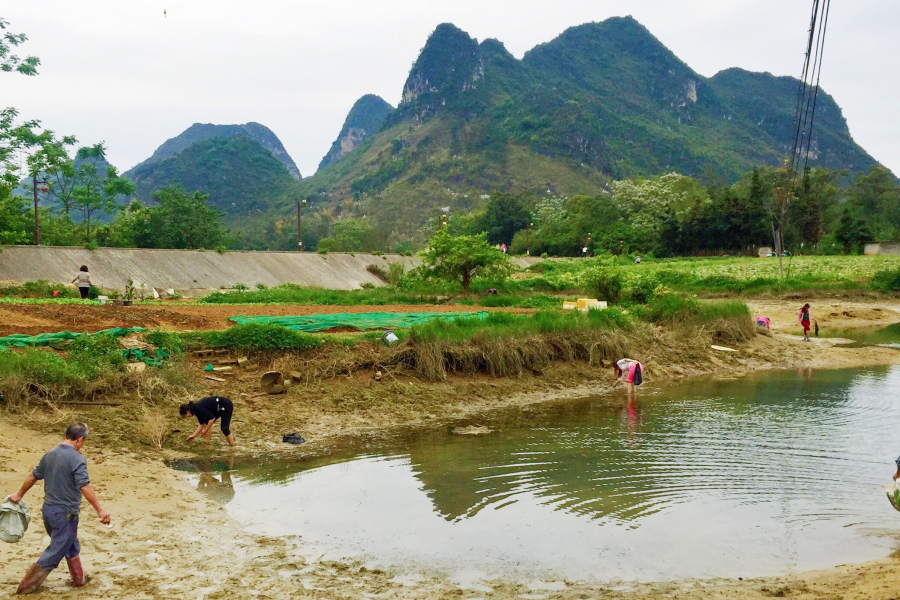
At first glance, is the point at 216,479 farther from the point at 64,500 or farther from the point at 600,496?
the point at 600,496

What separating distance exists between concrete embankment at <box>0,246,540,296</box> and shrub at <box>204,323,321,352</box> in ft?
56.8

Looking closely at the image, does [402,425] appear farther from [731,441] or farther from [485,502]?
[731,441]

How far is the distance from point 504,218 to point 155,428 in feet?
245

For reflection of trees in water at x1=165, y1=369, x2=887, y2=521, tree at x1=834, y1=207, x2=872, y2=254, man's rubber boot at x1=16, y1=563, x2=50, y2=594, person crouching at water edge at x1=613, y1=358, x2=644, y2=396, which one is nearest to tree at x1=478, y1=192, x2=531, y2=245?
tree at x1=834, y1=207, x2=872, y2=254

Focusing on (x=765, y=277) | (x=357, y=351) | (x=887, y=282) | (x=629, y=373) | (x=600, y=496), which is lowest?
(x=600, y=496)

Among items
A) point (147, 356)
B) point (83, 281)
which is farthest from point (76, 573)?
point (83, 281)

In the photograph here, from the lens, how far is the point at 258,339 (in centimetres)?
1593

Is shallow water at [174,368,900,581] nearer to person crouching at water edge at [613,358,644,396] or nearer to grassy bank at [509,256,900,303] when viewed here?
person crouching at water edge at [613,358,644,396]

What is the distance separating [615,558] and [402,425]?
7.28 m

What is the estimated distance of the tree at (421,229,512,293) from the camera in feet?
101

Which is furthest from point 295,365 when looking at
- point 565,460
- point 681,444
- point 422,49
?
point 422,49

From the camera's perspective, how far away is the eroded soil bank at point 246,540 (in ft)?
22.4

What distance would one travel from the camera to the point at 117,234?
4697cm

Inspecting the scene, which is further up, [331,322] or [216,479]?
[331,322]
